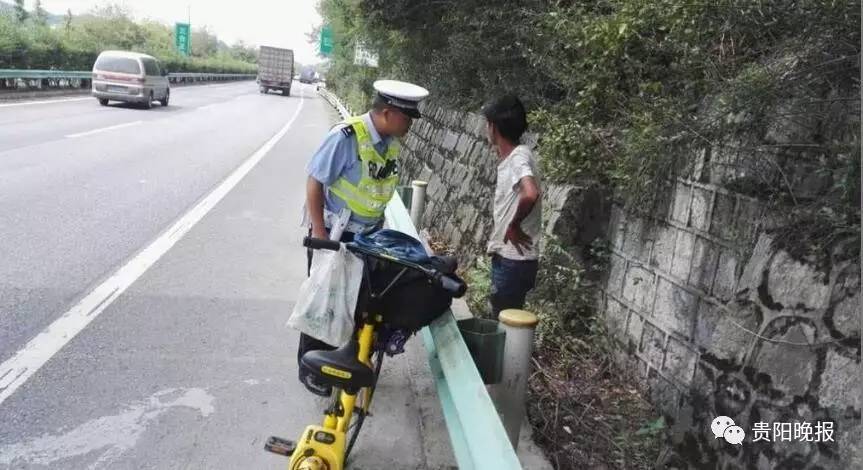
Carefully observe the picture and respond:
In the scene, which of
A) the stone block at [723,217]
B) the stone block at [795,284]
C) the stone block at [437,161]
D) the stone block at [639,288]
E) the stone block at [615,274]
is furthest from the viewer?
the stone block at [437,161]

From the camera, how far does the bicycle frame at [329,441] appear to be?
9.11 ft

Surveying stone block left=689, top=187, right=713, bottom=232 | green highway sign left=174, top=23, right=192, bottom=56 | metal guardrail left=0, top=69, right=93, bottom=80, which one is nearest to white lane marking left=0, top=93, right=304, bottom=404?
stone block left=689, top=187, right=713, bottom=232

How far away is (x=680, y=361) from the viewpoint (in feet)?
12.5

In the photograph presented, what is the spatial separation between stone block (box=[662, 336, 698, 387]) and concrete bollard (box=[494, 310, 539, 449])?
1.33 m

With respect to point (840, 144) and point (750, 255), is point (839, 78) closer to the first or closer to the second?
point (840, 144)

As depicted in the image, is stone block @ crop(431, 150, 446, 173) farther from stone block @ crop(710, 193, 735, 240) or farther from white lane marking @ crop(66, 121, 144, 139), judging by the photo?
white lane marking @ crop(66, 121, 144, 139)

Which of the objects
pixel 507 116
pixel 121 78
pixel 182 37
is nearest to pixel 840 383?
pixel 507 116

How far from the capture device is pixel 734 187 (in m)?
3.61

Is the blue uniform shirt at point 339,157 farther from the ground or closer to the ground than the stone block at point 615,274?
farther from the ground

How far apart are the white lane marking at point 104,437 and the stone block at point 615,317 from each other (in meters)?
2.58

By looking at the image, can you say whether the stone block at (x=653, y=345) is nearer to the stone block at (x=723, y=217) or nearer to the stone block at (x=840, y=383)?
the stone block at (x=723, y=217)

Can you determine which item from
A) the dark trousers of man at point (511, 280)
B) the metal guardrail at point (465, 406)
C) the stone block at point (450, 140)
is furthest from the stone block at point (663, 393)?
the stone block at point (450, 140)

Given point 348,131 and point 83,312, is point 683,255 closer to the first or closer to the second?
point 348,131

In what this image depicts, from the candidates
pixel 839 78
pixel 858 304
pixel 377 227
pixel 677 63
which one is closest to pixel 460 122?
pixel 677 63
